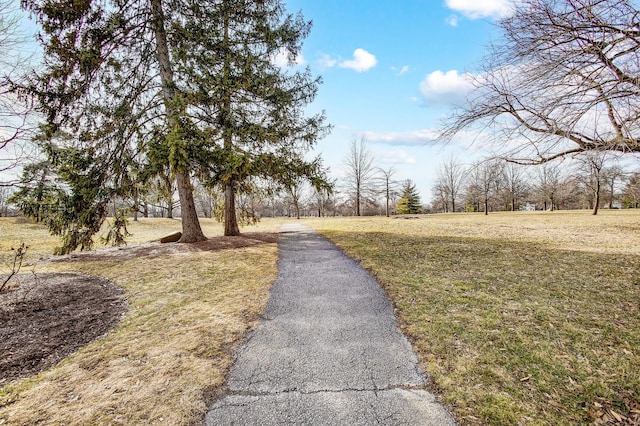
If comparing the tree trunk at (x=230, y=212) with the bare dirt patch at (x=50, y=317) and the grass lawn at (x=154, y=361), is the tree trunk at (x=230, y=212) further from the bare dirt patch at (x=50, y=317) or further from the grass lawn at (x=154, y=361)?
the grass lawn at (x=154, y=361)

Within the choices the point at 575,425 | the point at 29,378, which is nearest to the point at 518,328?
the point at 575,425

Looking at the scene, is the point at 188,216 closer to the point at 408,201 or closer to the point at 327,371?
the point at 327,371

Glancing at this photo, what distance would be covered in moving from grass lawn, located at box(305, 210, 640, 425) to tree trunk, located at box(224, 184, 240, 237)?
7174 millimetres

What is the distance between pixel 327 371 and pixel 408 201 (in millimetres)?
44218

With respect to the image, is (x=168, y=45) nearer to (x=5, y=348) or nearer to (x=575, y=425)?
(x=5, y=348)

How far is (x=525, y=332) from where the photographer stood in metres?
3.52

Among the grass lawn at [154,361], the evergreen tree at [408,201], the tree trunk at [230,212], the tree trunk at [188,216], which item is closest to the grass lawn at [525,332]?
the grass lawn at [154,361]

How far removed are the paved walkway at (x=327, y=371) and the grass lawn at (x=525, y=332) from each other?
0.28 m

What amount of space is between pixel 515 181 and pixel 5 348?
5311 centimetres

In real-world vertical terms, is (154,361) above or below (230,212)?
below

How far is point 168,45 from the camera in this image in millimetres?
10070

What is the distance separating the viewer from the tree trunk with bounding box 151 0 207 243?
9164 mm

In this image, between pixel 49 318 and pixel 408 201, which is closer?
pixel 49 318

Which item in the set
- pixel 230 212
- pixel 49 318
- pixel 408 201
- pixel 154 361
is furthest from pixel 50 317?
pixel 408 201
